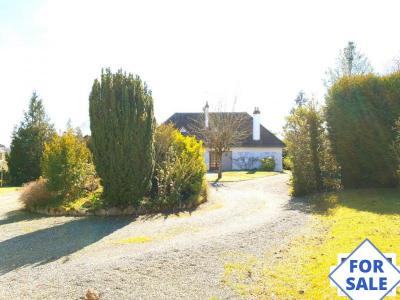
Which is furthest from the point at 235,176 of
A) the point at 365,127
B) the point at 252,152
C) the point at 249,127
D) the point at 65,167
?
the point at 65,167

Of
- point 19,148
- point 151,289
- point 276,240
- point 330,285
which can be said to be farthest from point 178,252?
point 19,148

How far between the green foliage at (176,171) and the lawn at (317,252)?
4.28m

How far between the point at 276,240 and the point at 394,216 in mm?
3772

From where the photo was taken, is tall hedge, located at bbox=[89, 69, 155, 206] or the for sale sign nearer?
the for sale sign

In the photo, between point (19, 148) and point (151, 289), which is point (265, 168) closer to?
point (19, 148)

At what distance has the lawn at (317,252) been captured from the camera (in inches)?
190

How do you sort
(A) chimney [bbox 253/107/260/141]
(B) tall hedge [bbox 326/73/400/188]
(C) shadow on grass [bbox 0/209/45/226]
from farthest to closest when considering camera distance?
1. (A) chimney [bbox 253/107/260/141]
2. (B) tall hedge [bbox 326/73/400/188]
3. (C) shadow on grass [bbox 0/209/45/226]

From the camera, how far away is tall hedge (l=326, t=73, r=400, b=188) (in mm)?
13156

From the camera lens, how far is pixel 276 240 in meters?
7.32

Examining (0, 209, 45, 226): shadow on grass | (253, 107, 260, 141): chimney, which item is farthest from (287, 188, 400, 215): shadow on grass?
(253, 107, 260, 141): chimney

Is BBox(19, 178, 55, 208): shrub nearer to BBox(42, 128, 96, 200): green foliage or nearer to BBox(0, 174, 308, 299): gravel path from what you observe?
BBox(42, 128, 96, 200): green foliage

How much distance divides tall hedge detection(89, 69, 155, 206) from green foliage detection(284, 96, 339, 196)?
6046 millimetres

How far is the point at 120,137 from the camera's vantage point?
1085 centimetres

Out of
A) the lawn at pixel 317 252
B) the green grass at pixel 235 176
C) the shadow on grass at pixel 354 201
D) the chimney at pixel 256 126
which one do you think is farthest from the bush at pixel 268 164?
the lawn at pixel 317 252
